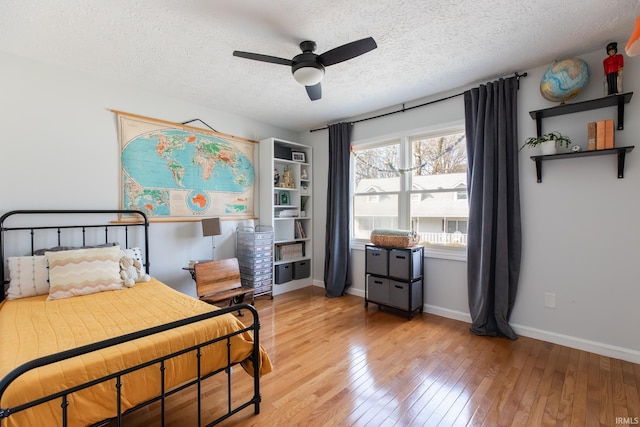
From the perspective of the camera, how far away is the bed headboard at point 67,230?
2.44 meters

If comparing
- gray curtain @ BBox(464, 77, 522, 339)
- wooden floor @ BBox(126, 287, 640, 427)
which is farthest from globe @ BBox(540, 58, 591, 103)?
wooden floor @ BBox(126, 287, 640, 427)

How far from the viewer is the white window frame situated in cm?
324

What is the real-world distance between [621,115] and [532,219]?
40.5 inches

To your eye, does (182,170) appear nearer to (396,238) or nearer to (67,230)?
(67,230)

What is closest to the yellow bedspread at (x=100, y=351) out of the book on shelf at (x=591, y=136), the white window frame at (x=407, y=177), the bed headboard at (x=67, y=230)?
the bed headboard at (x=67, y=230)

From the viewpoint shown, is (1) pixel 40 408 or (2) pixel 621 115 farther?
(2) pixel 621 115

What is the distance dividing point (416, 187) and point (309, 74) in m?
2.06

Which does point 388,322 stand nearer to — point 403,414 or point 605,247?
point 403,414

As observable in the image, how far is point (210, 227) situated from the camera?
11.1 feet

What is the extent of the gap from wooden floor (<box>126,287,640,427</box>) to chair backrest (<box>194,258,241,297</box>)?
0.79 metres

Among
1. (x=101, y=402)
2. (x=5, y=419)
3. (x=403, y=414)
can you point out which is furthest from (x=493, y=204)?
(x=5, y=419)

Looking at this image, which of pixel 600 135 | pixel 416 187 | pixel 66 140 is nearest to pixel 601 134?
pixel 600 135

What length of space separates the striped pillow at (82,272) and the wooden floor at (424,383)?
1087 millimetres

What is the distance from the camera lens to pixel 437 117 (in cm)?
335
